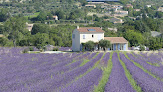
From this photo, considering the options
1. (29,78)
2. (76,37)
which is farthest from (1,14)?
(29,78)

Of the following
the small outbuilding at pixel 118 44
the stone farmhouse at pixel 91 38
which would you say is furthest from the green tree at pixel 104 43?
the small outbuilding at pixel 118 44

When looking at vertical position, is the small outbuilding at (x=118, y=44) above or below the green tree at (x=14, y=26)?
below

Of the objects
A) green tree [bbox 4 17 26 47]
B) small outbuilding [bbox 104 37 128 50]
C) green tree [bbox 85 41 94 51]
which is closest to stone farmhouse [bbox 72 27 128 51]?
small outbuilding [bbox 104 37 128 50]

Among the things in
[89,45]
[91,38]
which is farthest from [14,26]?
[89,45]

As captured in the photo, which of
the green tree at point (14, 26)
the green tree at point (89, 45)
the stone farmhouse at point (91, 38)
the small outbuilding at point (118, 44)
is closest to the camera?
the green tree at point (89, 45)

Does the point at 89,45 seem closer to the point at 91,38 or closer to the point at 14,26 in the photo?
the point at 91,38

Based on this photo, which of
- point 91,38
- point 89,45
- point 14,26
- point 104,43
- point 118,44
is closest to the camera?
point 89,45

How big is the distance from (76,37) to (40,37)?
6133mm

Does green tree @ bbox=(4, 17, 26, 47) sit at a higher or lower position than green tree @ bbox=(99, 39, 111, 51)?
higher

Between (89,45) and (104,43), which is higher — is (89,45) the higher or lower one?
the lower one

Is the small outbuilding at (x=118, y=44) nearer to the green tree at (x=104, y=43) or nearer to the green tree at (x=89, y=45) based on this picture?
the green tree at (x=104, y=43)

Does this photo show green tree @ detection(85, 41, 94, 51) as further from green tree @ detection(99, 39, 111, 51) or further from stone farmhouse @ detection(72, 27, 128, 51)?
stone farmhouse @ detection(72, 27, 128, 51)

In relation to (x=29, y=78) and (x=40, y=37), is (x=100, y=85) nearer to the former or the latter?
(x=29, y=78)

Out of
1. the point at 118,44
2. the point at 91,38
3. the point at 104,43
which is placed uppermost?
the point at 91,38
